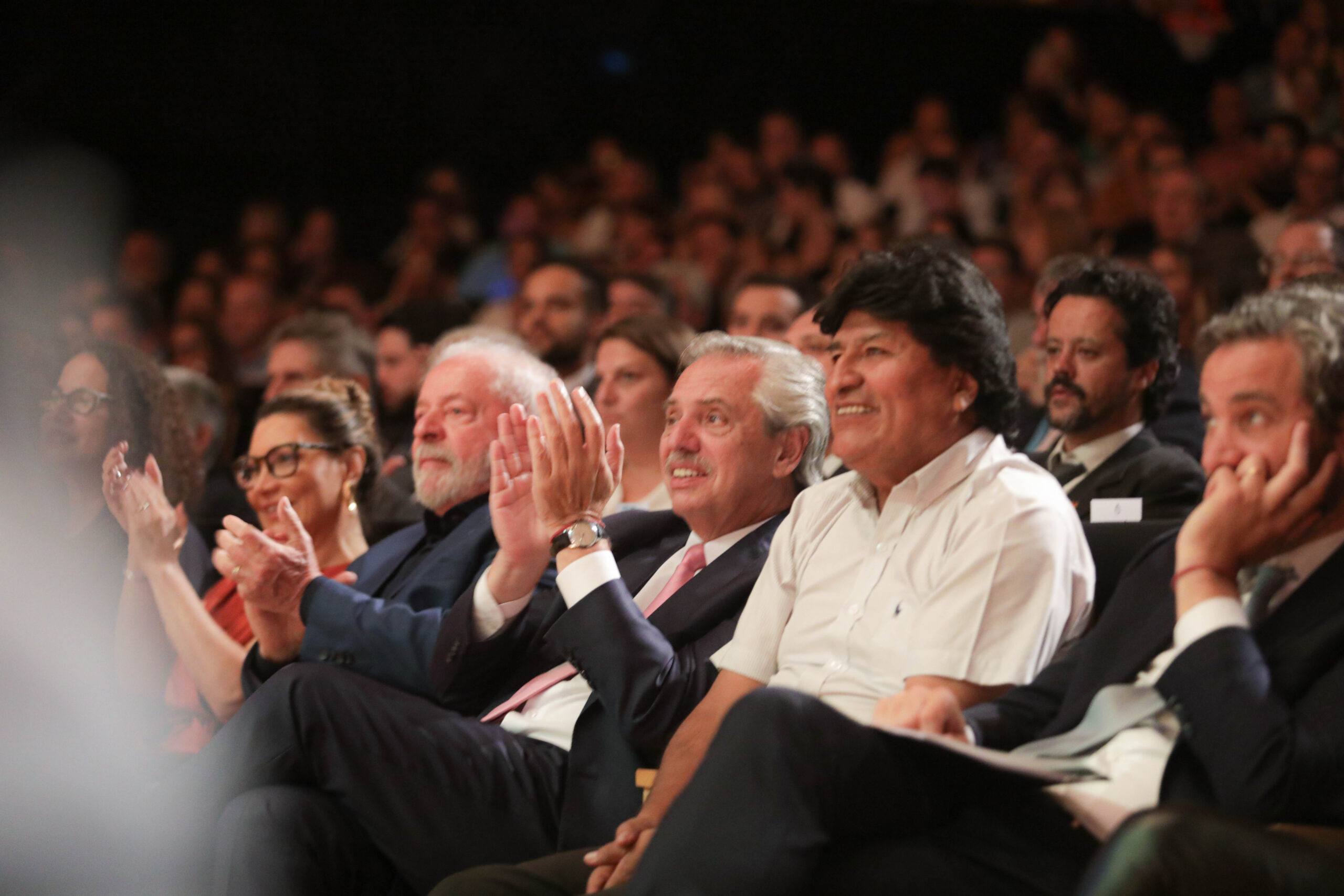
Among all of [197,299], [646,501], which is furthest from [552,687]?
[197,299]

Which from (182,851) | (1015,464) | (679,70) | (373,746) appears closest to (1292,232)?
(1015,464)

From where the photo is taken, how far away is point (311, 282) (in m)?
6.65

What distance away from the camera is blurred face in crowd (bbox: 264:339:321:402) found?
3.93 metres

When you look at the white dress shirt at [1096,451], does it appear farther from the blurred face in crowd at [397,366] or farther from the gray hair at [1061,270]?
the blurred face in crowd at [397,366]

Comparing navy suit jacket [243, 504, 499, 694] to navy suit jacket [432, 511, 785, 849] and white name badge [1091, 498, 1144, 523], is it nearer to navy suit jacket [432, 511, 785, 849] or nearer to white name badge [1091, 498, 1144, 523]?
navy suit jacket [432, 511, 785, 849]

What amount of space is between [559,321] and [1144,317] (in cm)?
197

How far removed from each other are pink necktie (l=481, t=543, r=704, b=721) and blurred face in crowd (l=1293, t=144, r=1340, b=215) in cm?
310

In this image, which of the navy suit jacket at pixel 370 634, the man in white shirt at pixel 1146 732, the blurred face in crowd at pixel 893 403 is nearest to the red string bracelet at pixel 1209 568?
the man in white shirt at pixel 1146 732

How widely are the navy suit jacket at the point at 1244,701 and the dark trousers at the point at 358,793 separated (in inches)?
30.6

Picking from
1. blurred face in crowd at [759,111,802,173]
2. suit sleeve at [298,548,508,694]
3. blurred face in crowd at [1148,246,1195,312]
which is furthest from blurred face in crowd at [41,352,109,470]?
blurred face in crowd at [759,111,802,173]

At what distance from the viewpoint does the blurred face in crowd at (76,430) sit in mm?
3148

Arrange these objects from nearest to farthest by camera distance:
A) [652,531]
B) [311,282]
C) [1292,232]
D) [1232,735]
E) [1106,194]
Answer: [1232,735] → [652,531] → [1292,232] → [1106,194] → [311,282]

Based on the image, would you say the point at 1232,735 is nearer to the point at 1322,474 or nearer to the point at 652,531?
the point at 1322,474

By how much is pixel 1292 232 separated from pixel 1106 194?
2032 millimetres
